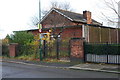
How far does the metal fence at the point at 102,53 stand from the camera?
1267 centimetres

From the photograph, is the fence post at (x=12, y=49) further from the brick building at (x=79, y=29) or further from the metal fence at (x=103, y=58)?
the metal fence at (x=103, y=58)

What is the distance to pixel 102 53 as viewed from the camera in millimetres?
13344

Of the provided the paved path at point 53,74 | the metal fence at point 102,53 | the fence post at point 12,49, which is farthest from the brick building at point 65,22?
the paved path at point 53,74

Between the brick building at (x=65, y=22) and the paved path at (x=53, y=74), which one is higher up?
the brick building at (x=65, y=22)

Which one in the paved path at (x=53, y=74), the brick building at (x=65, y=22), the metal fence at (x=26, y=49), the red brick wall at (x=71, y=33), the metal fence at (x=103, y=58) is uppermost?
the brick building at (x=65, y=22)

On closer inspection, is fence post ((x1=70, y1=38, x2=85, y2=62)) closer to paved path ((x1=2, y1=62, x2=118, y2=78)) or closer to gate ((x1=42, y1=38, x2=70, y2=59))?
gate ((x1=42, y1=38, x2=70, y2=59))

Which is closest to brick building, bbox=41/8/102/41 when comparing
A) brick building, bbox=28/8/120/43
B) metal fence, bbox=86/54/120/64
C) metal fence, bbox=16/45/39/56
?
brick building, bbox=28/8/120/43

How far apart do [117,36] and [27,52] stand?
15399 mm

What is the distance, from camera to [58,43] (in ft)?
53.4

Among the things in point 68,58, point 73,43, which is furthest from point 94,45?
point 68,58

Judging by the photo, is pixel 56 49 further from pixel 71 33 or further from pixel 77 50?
pixel 71 33

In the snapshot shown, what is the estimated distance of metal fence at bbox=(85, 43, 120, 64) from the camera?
12672 mm

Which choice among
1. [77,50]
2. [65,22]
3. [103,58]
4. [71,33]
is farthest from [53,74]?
[65,22]

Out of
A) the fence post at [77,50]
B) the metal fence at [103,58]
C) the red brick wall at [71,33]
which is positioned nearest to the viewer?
the metal fence at [103,58]
